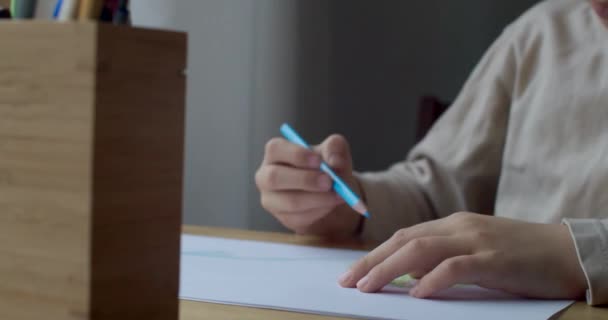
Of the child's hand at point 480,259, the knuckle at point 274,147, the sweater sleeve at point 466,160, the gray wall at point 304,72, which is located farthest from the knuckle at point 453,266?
the gray wall at point 304,72

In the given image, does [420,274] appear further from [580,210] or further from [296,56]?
[296,56]

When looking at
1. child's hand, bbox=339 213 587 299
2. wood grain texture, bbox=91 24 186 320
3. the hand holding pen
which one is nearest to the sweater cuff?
child's hand, bbox=339 213 587 299

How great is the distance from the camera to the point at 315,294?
1.92 feet

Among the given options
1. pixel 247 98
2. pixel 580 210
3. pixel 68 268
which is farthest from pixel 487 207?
pixel 68 268

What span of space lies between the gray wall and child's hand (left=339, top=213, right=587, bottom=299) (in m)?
0.71

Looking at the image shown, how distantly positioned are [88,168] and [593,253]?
43 cm

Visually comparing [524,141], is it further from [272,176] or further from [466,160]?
[272,176]

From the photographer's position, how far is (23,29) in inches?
15.5

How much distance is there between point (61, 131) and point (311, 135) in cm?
122

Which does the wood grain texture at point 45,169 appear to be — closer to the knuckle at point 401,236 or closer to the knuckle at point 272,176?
the knuckle at point 401,236

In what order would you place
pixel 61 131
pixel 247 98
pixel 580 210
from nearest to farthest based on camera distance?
1. pixel 61 131
2. pixel 580 210
3. pixel 247 98

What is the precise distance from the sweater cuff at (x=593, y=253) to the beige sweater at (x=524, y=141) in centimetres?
25

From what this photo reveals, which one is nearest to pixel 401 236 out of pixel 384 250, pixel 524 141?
pixel 384 250

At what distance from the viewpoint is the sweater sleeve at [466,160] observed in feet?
3.55
